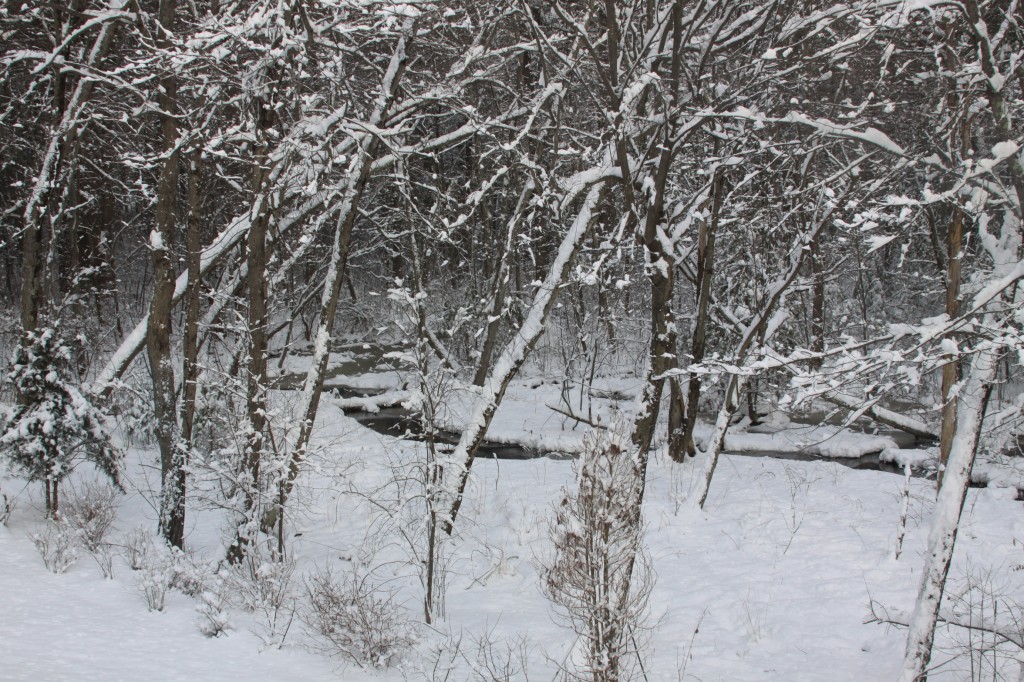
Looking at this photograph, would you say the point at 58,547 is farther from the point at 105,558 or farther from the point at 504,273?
the point at 504,273

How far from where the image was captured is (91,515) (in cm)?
711

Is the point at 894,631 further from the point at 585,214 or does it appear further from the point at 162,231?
the point at 162,231

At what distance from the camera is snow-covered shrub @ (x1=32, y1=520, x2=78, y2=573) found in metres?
6.09

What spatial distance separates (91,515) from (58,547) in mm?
1044

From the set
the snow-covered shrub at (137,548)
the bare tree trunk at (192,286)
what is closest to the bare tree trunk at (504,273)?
the bare tree trunk at (192,286)

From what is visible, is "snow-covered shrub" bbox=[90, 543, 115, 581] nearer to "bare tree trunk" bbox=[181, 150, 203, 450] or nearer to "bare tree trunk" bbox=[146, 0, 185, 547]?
"bare tree trunk" bbox=[146, 0, 185, 547]

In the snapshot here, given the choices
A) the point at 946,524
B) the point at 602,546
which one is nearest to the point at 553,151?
the point at 602,546

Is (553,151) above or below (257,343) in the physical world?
above

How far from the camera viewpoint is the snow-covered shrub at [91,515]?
671cm

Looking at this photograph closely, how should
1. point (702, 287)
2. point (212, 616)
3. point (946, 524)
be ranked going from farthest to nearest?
point (702, 287)
point (212, 616)
point (946, 524)

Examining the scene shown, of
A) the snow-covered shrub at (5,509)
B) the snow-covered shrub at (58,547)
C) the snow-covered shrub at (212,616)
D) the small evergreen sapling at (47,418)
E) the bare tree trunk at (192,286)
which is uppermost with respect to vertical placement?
the bare tree trunk at (192,286)

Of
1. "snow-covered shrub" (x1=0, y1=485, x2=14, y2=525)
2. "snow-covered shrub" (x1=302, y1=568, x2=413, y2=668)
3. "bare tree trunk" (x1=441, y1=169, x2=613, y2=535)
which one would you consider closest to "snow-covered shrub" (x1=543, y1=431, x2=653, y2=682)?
"snow-covered shrub" (x1=302, y1=568, x2=413, y2=668)

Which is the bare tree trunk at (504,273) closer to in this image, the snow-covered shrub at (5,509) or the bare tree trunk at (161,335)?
the bare tree trunk at (161,335)

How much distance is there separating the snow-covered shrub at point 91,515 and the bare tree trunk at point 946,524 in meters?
7.00
